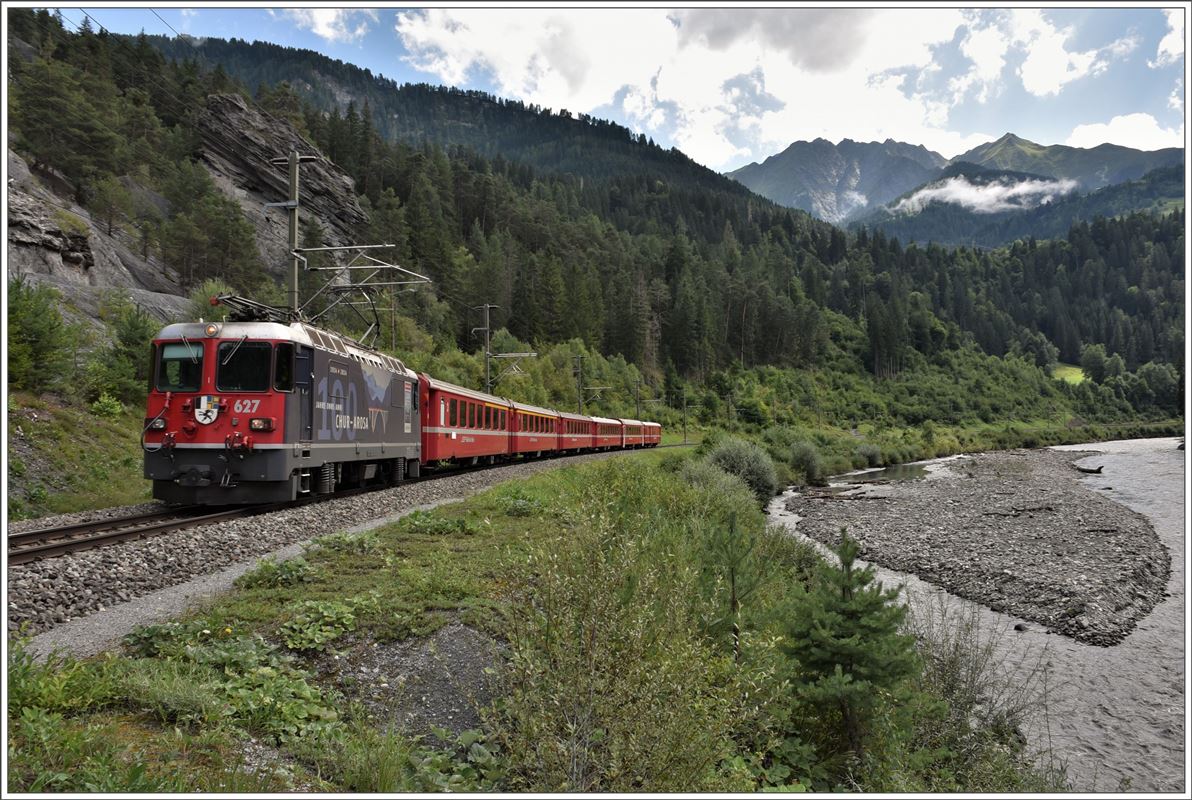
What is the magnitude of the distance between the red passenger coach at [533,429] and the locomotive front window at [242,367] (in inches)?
795

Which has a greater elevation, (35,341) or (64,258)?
(64,258)

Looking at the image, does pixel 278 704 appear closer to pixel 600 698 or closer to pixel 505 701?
pixel 505 701

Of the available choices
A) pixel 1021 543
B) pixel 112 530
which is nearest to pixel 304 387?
pixel 112 530

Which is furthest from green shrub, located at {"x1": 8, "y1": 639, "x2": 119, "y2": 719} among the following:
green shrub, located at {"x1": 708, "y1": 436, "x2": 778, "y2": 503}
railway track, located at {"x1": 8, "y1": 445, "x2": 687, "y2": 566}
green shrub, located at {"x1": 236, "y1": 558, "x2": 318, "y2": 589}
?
green shrub, located at {"x1": 708, "y1": 436, "x2": 778, "y2": 503}

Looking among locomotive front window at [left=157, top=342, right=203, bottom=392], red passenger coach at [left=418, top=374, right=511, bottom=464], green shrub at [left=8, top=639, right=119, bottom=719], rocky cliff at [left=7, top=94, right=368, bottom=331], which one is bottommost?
green shrub at [left=8, top=639, right=119, bottom=719]

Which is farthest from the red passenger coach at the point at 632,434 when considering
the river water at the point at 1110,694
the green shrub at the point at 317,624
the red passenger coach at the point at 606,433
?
the green shrub at the point at 317,624

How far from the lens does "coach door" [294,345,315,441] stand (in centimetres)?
1320

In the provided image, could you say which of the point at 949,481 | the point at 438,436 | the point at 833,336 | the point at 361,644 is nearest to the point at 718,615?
the point at 361,644

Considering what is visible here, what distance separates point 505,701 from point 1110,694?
40.2 ft

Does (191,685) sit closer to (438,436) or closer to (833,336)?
(438,436)

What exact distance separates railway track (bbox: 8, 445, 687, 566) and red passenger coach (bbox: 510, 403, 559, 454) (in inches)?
774

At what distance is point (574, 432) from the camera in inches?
1687

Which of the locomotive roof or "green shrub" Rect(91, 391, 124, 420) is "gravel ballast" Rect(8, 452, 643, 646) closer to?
the locomotive roof

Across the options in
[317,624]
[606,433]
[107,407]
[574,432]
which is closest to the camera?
[317,624]
